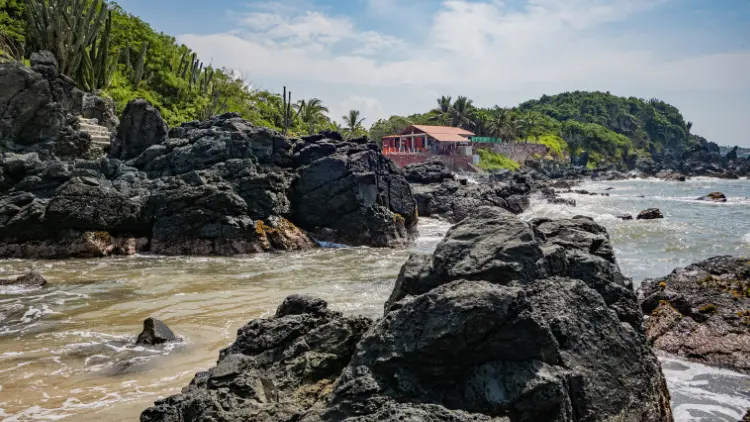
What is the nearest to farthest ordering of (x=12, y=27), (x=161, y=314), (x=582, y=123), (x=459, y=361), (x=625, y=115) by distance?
(x=459, y=361) < (x=161, y=314) < (x=12, y=27) < (x=582, y=123) < (x=625, y=115)

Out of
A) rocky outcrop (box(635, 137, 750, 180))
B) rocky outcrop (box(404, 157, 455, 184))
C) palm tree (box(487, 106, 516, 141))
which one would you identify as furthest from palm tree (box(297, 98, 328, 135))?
rocky outcrop (box(635, 137, 750, 180))

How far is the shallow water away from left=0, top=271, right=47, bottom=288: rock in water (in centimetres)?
34

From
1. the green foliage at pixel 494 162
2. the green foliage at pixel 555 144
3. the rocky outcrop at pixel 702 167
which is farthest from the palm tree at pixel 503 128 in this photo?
the rocky outcrop at pixel 702 167

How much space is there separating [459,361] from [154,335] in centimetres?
633

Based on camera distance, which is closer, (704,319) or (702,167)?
(704,319)

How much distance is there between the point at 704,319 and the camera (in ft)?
30.7

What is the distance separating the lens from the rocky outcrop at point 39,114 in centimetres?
2145

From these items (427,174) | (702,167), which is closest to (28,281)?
(427,174)

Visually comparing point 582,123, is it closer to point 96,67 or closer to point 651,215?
point 651,215

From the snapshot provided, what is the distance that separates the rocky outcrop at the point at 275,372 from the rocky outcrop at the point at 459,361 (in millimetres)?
12

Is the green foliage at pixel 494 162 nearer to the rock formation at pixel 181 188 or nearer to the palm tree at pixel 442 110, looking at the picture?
A: the palm tree at pixel 442 110

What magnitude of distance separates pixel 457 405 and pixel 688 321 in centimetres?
713

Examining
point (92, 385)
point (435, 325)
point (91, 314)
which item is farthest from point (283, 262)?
point (435, 325)

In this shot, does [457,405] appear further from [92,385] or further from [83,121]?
[83,121]
